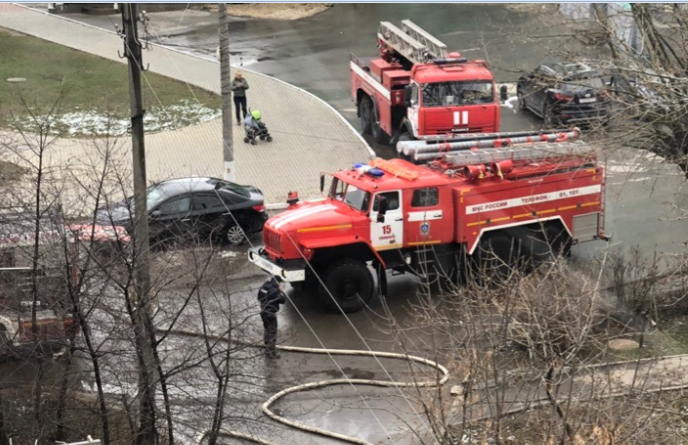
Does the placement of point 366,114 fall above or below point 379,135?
above

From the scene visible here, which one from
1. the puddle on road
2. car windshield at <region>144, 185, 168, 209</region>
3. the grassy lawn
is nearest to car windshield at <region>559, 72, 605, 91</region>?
the puddle on road

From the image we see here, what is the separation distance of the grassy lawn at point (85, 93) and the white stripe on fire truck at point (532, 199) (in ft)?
36.6

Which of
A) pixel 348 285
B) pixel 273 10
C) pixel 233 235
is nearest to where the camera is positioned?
pixel 348 285

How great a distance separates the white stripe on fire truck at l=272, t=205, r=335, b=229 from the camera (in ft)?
53.3

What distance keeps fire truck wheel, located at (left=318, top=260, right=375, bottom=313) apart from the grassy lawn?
10247mm

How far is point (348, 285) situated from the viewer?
16.3 m

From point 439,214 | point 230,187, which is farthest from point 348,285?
point 230,187

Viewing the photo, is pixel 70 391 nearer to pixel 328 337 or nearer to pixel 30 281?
pixel 30 281

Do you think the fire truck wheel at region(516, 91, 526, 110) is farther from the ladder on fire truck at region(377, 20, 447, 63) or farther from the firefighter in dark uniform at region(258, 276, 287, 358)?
the firefighter in dark uniform at region(258, 276, 287, 358)

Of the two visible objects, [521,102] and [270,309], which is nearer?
[270,309]

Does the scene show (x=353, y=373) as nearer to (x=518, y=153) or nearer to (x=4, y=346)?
(x=518, y=153)

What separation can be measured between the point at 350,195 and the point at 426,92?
20.8 ft

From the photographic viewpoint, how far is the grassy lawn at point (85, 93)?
26062 millimetres

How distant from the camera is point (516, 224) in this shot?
1712 centimetres
